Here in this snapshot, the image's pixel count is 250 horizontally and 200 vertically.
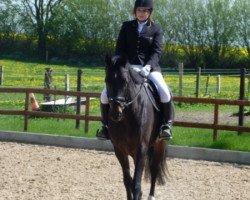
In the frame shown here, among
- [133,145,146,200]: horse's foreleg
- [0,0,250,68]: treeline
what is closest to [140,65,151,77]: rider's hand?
[133,145,146,200]: horse's foreleg

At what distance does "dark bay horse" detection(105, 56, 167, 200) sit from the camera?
6195 millimetres

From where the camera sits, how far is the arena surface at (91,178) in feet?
25.8

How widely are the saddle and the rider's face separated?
0.69 m

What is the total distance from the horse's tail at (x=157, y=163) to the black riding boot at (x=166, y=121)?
474 mm

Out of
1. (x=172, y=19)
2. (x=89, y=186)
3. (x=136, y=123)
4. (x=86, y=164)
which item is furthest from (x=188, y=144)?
(x=172, y=19)

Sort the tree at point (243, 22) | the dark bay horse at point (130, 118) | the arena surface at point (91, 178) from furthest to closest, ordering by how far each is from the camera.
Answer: the tree at point (243, 22)
the arena surface at point (91, 178)
the dark bay horse at point (130, 118)

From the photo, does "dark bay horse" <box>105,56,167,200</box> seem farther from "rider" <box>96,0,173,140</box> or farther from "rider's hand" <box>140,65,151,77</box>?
"rider" <box>96,0,173,140</box>

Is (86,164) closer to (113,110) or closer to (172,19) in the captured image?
(113,110)

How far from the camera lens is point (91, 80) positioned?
33594 mm

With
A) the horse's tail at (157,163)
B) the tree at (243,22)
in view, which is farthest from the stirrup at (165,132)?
the tree at (243,22)

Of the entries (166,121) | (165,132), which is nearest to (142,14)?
(166,121)

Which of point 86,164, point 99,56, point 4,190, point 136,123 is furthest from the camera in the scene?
point 99,56

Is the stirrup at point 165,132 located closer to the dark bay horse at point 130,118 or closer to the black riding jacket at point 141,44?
the dark bay horse at point 130,118

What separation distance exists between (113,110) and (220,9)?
40.3 m
